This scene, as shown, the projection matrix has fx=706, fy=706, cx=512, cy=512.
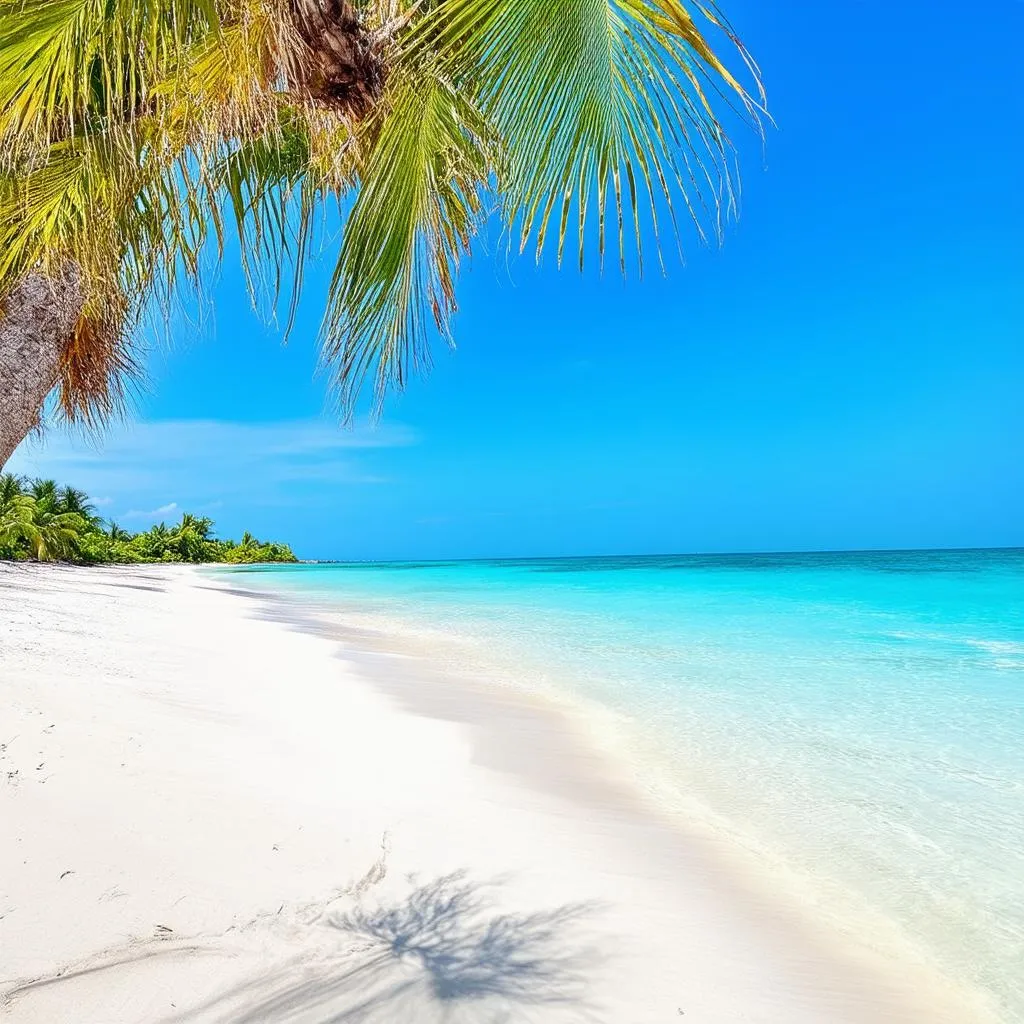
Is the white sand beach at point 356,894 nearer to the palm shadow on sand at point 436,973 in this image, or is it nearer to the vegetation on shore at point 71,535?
the palm shadow on sand at point 436,973

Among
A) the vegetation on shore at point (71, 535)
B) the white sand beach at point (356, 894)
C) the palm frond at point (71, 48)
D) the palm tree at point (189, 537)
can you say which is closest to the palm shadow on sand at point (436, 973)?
the white sand beach at point (356, 894)

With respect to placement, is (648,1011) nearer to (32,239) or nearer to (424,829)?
(424,829)

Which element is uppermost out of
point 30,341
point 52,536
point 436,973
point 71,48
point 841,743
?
point 71,48

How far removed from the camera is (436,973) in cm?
177

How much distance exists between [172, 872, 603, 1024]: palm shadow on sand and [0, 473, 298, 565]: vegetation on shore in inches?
863

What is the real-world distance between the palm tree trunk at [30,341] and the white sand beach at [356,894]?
47.1 inches

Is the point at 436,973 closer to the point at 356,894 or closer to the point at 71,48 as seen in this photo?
the point at 356,894

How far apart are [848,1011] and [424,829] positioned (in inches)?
59.3

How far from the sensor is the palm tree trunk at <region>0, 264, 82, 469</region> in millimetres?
1677

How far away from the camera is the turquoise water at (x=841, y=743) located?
268 centimetres

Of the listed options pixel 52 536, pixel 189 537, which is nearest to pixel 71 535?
pixel 52 536

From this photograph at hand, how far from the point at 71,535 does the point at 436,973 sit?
979 inches

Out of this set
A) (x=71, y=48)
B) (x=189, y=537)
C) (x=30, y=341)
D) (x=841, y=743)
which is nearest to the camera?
(x=30, y=341)

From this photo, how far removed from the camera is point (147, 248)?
7.55 ft
